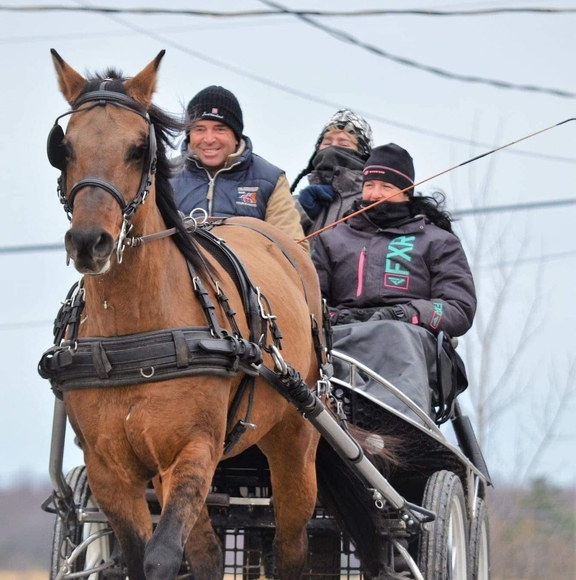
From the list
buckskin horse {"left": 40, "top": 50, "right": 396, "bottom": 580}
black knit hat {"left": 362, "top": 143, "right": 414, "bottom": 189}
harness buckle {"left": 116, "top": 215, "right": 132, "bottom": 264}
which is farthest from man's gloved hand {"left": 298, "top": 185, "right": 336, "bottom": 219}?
harness buckle {"left": 116, "top": 215, "right": 132, "bottom": 264}

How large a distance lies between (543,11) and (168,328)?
6318 millimetres

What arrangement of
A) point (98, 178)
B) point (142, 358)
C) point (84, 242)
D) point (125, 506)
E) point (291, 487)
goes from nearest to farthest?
point (84, 242)
point (98, 178)
point (142, 358)
point (125, 506)
point (291, 487)

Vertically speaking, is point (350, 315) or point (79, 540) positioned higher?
point (350, 315)

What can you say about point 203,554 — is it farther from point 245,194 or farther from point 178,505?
point 245,194

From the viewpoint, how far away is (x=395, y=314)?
5.62 m

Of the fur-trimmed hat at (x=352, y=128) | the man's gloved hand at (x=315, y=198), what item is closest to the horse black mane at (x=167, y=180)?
the man's gloved hand at (x=315, y=198)

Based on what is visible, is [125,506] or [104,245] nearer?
[104,245]

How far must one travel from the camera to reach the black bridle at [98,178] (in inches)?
145

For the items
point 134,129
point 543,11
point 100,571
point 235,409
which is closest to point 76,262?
point 134,129

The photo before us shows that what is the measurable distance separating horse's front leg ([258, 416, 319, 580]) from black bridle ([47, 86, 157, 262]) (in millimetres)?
1501

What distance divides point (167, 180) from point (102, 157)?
1.70 ft

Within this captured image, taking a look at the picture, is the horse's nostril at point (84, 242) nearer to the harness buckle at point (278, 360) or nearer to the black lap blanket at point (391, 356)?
the harness buckle at point (278, 360)

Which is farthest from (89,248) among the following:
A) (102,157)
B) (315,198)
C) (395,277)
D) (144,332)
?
(315,198)

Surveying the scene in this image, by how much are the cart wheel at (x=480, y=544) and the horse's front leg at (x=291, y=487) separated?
0.90 m
